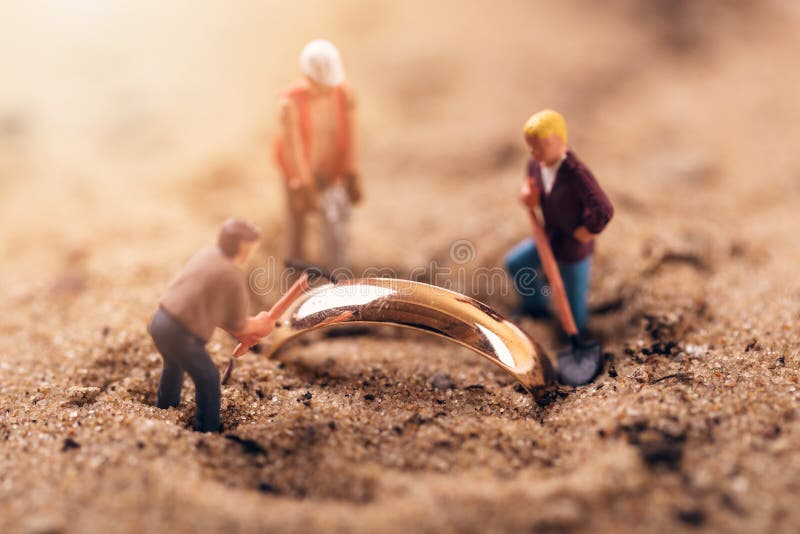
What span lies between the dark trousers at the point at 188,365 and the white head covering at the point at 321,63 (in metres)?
1.11

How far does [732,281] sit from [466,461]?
177cm

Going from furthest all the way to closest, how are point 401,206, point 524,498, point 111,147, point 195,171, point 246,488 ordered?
point 111,147 < point 195,171 < point 401,206 < point 246,488 < point 524,498

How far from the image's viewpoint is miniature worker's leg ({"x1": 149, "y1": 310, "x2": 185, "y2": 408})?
1.98 m

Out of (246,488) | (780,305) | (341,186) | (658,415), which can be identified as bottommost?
(246,488)

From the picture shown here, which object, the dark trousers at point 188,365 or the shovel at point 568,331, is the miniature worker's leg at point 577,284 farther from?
the dark trousers at point 188,365

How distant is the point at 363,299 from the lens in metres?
2.21

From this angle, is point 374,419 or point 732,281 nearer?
point 374,419

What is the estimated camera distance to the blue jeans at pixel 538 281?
98.6 inches

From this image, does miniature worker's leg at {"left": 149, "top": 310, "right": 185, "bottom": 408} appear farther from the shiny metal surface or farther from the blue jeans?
the blue jeans

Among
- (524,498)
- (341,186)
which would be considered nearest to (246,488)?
(524,498)

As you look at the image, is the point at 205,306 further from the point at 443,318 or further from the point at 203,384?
the point at 443,318

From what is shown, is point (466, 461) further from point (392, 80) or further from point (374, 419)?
point (392, 80)

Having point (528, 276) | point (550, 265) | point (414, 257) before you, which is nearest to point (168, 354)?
point (550, 265)

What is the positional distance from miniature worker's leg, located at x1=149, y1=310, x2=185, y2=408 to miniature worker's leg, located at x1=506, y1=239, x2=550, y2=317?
1.34 metres
